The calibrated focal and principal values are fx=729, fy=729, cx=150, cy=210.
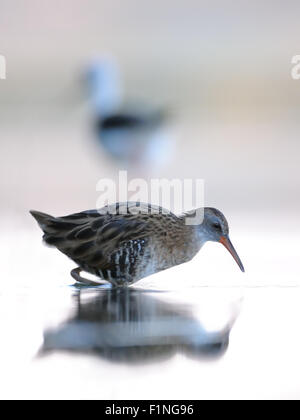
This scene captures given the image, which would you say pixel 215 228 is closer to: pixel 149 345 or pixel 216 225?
pixel 216 225

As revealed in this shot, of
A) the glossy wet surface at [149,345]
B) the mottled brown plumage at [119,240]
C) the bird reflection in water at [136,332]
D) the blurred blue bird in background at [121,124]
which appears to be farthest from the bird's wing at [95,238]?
the blurred blue bird in background at [121,124]

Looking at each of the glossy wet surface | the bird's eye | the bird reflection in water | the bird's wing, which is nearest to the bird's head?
the bird's eye

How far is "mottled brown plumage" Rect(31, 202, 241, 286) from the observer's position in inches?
88.5

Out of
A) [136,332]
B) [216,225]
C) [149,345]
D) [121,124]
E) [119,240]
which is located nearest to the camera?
[149,345]

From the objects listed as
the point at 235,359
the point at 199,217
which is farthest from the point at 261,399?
the point at 199,217

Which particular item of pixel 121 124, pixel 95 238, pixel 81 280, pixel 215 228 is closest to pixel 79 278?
pixel 81 280

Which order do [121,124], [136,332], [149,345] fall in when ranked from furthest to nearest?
[121,124]
[136,332]
[149,345]

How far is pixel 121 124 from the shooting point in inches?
148

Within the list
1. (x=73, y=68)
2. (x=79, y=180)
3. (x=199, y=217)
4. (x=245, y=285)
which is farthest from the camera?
(x=73, y=68)

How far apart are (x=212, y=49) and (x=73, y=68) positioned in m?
0.80

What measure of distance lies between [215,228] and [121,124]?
1435mm

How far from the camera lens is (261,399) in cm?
118

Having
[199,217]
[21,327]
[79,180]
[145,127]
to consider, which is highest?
[145,127]

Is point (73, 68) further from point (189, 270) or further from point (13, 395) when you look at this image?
point (13, 395)
